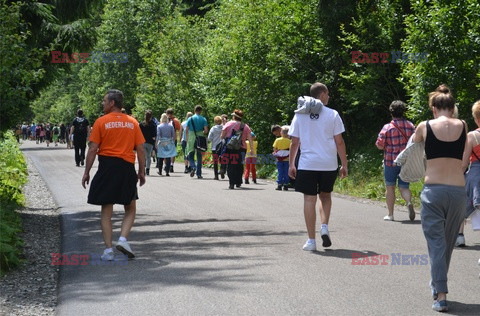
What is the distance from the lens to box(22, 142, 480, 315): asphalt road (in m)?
7.51

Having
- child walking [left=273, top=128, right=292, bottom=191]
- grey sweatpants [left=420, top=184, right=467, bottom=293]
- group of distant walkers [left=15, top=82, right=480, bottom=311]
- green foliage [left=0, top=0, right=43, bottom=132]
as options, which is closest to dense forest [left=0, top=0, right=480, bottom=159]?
green foliage [left=0, top=0, right=43, bottom=132]

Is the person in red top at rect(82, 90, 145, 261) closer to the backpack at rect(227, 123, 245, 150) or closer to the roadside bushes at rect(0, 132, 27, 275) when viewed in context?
the roadside bushes at rect(0, 132, 27, 275)

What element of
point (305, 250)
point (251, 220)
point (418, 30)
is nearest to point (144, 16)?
point (418, 30)

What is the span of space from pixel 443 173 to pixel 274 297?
5.77 ft

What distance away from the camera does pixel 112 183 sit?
10.2 metres

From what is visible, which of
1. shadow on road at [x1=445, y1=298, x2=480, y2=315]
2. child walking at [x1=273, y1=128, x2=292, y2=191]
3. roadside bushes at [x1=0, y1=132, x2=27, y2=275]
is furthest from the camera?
child walking at [x1=273, y1=128, x2=292, y2=191]

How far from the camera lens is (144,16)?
196 feet

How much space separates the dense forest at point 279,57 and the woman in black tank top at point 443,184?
751 centimetres

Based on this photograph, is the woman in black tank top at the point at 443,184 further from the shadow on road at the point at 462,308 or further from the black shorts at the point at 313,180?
the black shorts at the point at 313,180

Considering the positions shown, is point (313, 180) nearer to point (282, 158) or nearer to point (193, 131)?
point (282, 158)

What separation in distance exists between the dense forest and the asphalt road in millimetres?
3312

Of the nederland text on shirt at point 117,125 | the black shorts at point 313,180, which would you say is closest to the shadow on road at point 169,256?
the black shorts at point 313,180

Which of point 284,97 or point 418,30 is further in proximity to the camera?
point 284,97

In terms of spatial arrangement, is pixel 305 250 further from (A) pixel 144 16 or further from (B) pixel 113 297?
(A) pixel 144 16
